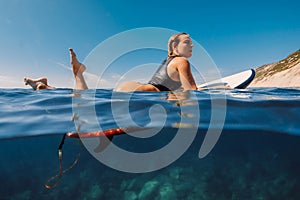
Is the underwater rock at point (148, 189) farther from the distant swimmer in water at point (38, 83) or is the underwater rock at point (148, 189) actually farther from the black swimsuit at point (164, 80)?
the distant swimmer in water at point (38, 83)

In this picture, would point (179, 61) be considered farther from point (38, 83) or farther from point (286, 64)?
point (286, 64)

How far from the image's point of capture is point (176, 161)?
3768 mm

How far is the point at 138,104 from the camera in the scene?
4.64 metres

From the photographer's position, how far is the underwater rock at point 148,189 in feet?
11.0

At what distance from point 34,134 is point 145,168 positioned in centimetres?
232

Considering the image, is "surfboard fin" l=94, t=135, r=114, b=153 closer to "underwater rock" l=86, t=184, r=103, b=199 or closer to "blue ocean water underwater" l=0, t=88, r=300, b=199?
"blue ocean water underwater" l=0, t=88, r=300, b=199

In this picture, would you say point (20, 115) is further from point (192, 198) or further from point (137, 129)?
point (192, 198)

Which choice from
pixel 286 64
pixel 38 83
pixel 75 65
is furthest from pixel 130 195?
pixel 286 64

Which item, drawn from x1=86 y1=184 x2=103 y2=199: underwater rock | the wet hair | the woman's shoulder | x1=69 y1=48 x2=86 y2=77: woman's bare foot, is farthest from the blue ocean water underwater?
x1=69 y1=48 x2=86 y2=77: woman's bare foot

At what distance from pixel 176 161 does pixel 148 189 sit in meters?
0.73

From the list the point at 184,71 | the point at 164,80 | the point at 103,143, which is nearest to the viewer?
the point at 103,143

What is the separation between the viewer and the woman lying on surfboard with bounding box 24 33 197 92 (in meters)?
4.86

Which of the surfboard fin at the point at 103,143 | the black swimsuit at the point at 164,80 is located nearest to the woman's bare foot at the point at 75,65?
the black swimsuit at the point at 164,80

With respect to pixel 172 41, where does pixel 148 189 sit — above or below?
below
